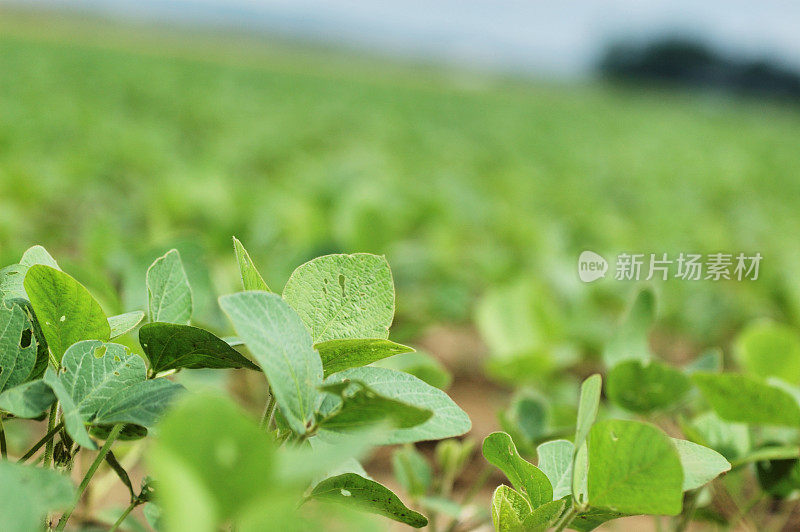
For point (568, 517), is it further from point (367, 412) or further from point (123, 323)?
point (123, 323)

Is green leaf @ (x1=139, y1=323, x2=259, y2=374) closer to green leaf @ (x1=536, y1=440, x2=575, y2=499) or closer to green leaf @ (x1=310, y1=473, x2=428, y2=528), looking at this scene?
green leaf @ (x1=310, y1=473, x2=428, y2=528)

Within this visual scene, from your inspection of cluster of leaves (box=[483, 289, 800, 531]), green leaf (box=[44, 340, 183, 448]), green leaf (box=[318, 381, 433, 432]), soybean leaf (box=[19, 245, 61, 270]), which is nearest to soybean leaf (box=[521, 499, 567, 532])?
cluster of leaves (box=[483, 289, 800, 531])

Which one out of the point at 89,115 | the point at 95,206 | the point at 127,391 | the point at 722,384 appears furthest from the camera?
the point at 89,115

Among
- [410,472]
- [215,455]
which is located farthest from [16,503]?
[410,472]

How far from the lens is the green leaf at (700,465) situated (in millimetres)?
419

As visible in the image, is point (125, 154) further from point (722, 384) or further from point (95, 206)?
point (722, 384)

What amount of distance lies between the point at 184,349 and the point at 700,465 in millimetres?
327

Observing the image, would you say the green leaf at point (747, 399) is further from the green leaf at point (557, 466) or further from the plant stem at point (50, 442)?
the plant stem at point (50, 442)

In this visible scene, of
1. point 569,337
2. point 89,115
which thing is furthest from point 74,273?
point 89,115

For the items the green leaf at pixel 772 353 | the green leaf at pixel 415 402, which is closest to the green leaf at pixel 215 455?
the green leaf at pixel 415 402

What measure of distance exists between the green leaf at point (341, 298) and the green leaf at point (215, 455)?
6.9 inches

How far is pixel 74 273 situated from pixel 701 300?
152cm

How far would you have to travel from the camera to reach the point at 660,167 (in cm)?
572

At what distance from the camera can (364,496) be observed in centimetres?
42
